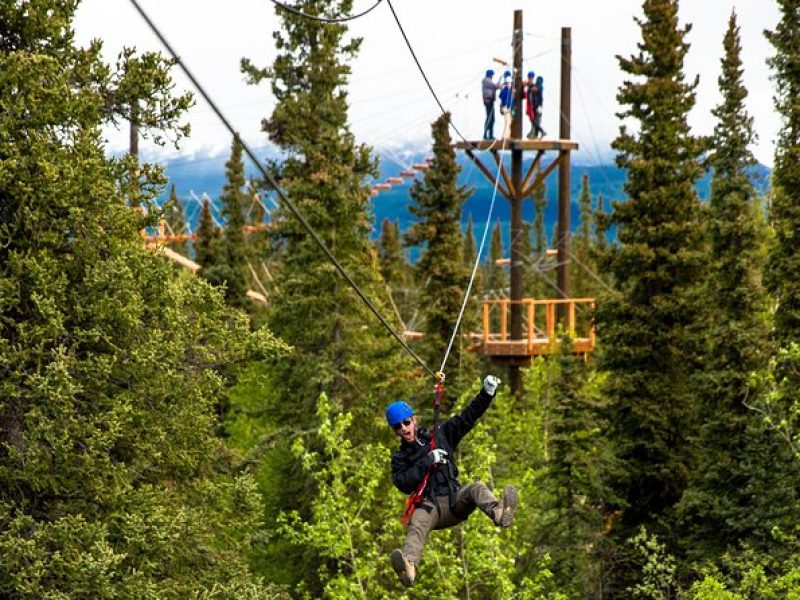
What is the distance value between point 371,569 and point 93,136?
31.6ft

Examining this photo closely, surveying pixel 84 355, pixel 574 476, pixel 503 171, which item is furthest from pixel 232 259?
pixel 84 355

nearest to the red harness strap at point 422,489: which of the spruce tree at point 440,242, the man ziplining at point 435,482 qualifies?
the man ziplining at point 435,482

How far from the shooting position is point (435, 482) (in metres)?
11.8

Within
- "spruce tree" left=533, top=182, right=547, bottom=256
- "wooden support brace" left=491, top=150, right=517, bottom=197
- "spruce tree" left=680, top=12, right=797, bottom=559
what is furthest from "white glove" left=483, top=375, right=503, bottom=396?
"spruce tree" left=533, top=182, right=547, bottom=256

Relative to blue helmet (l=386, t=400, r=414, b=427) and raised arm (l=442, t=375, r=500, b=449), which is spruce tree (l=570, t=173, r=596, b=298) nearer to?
raised arm (l=442, t=375, r=500, b=449)

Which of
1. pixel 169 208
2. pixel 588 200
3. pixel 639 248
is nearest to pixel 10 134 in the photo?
pixel 169 208

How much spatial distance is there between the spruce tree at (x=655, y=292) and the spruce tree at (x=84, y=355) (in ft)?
35.4

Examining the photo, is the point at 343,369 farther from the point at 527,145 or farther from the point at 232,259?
the point at 232,259

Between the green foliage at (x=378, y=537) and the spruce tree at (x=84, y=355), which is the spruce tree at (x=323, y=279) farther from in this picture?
the spruce tree at (x=84, y=355)

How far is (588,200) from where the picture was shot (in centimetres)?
12875

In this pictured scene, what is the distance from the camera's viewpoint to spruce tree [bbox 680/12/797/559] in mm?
22094

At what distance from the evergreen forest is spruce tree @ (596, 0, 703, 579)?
0.06 m

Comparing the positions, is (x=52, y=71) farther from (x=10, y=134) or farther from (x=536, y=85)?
(x=536, y=85)

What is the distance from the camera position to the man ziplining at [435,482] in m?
11.3
